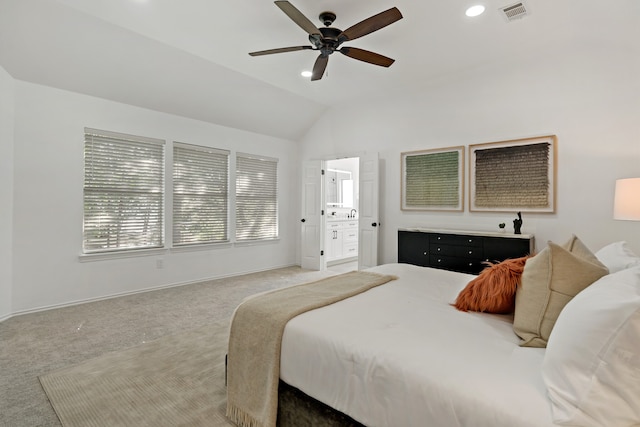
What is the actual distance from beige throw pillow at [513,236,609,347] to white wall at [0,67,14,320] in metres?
4.61

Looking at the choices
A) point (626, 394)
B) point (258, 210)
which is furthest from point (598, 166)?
point (258, 210)

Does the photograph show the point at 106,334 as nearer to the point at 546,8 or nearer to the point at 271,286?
the point at 271,286

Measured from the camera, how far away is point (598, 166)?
11.7 feet

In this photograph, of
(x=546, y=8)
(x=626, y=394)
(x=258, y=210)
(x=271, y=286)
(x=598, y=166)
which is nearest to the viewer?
(x=626, y=394)

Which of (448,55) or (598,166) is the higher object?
(448,55)

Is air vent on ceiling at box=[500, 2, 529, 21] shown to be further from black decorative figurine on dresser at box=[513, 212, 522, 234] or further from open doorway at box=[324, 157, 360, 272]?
open doorway at box=[324, 157, 360, 272]

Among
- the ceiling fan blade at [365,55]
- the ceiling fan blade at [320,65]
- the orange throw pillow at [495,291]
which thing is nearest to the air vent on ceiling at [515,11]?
the ceiling fan blade at [365,55]

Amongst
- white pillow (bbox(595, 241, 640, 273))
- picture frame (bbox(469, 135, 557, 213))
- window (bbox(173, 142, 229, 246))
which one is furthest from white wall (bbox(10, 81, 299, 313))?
white pillow (bbox(595, 241, 640, 273))

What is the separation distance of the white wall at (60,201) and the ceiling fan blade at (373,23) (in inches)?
126

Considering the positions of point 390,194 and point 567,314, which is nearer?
point 567,314

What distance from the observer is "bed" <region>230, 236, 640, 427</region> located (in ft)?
2.84

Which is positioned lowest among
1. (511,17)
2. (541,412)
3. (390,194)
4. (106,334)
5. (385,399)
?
(106,334)

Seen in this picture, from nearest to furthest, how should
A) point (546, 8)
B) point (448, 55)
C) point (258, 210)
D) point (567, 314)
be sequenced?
point (567, 314) → point (546, 8) → point (448, 55) → point (258, 210)

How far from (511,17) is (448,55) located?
87 cm
